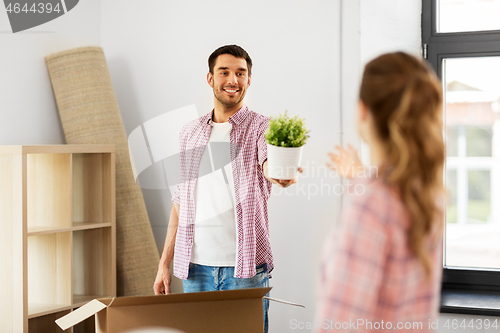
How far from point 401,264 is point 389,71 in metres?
0.30

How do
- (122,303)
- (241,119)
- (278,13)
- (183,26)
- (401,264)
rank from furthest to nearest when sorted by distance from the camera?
(183,26), (278,13), (241,119), (122,303), (401,264)

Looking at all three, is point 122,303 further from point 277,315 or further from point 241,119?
point 277,315

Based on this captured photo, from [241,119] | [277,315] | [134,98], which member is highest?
[134,98]

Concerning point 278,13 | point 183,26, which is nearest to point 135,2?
point 183,26

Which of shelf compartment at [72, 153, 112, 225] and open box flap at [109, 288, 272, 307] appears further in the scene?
shelf compartment at [72, 153, 112, 225]

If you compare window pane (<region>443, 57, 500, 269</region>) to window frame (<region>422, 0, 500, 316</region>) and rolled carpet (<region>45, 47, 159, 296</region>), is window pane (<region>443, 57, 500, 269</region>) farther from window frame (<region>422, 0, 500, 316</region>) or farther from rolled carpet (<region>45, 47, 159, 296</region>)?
rolled carpet (<region>45, 47, 159, 296</region>)

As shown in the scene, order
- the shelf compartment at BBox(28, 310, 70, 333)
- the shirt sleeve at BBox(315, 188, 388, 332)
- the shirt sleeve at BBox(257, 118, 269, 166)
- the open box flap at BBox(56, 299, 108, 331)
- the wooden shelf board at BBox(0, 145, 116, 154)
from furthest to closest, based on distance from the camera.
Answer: the shelf compartment at BBox(28, 310, 70, 333) → the wooden shelf board at BBox(0, 145, 116, 154) → the shirt sleeve at BBox(257, 118, 269, 166) → the open box flap at BBox(56, 299, 108, 331) → the shirt sleeve at BBox(315, 188, 388, 332)

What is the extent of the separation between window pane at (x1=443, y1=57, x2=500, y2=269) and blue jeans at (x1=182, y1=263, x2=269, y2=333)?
1.05 m

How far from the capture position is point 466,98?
7.39ft

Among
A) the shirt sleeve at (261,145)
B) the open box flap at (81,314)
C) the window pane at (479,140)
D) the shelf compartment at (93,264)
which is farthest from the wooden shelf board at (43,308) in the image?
the window pane at (479,140)

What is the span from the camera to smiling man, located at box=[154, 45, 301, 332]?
66.9 inches

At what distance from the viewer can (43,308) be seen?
1.94m

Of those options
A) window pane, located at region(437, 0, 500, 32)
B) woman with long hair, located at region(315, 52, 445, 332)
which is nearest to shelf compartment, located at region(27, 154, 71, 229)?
woman with long hair, located at region(315, 52, 445, 332)

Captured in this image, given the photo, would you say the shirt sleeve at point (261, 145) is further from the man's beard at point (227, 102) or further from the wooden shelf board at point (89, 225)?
the wooden shelf board at point (89, 225)
